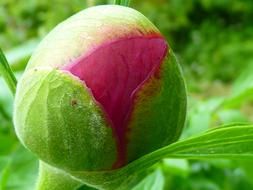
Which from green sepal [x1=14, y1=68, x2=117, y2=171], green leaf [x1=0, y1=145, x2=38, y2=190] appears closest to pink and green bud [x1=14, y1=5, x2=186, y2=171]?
green sepal [x1=14, y1=68, x2=117, y2=171]

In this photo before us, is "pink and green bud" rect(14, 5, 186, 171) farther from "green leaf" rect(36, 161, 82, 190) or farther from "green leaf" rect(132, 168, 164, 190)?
"green leaf" rect(132, 168, 164, 190)

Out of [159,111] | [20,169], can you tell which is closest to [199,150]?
[159,111]

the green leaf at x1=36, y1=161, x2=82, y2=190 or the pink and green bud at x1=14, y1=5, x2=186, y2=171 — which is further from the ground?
the pink and green bud at x1=14, y1=5, x2=186, y2=171

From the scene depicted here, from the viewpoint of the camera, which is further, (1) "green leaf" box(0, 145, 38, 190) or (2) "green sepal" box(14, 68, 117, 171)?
(1) "green leaf" box(0, 145, 38, 190)

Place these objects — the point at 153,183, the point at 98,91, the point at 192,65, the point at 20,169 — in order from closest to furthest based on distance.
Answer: the point at 98,91 < the point at 153,183 < the point at 20,169 < the point at 192,65

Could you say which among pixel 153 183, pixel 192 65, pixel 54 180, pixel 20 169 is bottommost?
pixel 192 65

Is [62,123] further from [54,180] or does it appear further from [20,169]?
[20,169]

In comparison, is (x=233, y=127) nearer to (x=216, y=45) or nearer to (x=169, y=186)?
(x=169, y=186)
